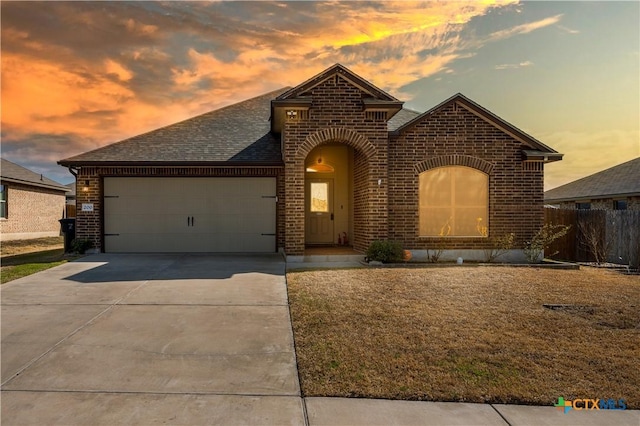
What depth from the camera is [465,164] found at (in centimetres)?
1098

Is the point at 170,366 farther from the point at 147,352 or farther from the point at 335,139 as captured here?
the point at 335,139

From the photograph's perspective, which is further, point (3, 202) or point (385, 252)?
point (3, 202)

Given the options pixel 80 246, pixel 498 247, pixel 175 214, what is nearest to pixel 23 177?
pixel 80 246

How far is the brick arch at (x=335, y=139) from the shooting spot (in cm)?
1038

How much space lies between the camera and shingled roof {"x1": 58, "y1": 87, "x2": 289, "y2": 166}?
39.2 ft

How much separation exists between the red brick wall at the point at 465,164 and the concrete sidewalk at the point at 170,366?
5206 millimetres

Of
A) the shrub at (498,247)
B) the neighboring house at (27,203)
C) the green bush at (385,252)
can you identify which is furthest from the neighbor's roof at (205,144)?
the neighboring house at (27,203)

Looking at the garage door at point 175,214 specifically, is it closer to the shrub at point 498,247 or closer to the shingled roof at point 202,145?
the shingled roof at point 202,145

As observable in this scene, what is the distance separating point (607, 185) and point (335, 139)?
718 inches

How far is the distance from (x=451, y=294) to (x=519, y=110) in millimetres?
10354

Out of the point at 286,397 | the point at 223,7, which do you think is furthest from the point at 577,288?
the point at 223,7

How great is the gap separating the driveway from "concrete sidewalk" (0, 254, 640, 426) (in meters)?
0.01

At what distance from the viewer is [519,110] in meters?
14.1

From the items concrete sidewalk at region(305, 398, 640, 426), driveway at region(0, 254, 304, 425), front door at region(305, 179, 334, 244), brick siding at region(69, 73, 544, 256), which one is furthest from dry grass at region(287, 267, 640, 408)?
front door at region(305, 179, 334, 244)
